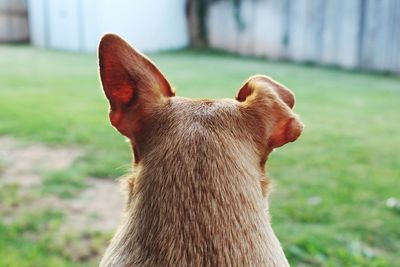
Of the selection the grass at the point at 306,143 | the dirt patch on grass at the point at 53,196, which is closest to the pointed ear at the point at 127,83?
the grass at the point at 306,143

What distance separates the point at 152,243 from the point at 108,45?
0.42 m

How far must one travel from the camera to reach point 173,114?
133cm

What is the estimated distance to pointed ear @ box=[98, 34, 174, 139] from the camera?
1.33 m

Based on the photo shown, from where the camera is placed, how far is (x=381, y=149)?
496 centimetres

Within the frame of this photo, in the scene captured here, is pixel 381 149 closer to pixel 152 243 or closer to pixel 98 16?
pixel 152 243

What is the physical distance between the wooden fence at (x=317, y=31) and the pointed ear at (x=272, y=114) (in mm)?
9811

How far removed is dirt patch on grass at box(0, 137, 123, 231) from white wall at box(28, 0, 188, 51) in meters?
8.06

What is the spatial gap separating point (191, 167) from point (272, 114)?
0.24 m

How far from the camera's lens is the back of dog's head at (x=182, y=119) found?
1.28 meters

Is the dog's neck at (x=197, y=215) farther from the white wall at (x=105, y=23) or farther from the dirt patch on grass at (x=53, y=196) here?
the white wall at (x=105, y=23)

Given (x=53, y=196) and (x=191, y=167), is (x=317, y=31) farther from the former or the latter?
(x=191, y=167)

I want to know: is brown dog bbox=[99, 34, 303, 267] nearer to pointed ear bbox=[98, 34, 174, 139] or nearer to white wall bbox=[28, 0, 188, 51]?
pointed ear bbox=[98, 34, 174, 139]

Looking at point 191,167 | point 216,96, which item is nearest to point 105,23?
point 216,96

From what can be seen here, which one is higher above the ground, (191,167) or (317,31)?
(191,167)
